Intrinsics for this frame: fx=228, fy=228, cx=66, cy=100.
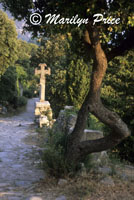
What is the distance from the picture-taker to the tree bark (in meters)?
4.04

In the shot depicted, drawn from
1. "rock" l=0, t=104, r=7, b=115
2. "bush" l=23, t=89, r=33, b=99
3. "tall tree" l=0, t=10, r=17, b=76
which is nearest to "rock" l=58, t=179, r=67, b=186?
"tall tree" l=0, t=10, r=17, b=76

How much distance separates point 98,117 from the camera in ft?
13.4

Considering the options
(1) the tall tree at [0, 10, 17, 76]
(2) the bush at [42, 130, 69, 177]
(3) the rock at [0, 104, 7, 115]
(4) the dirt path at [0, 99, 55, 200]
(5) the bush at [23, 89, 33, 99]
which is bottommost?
(4) the dirt path at [0, 99, 55, 200]

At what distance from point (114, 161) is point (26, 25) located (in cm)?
354

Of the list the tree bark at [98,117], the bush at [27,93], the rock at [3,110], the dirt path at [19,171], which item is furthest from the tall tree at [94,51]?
the bush at [27,93]

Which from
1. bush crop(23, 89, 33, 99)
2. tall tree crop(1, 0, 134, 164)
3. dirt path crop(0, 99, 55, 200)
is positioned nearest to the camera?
dirt path crop(0, 99, 55, 200)

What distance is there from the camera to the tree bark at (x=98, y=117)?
4035 mm

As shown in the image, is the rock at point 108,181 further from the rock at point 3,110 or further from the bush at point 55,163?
the rock at point 3,110

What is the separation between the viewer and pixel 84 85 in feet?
35.5

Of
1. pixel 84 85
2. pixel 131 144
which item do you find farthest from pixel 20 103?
pixel 131 144

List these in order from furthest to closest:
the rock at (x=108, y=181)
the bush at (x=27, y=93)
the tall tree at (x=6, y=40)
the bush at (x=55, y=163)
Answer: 1. the bush at (x=27, y=93)
2. the tall tree at (x=6, y=40)
3. the bush at (x=55, y=163)
4. the rock at (x=108, y=181)

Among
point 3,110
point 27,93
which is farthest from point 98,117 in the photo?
point 27,93

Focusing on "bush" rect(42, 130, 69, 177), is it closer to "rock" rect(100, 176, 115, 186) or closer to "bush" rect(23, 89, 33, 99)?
"rock" rect(100, 176, 115, 186)

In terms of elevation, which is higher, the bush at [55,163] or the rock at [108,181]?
the bush at [55,163]
